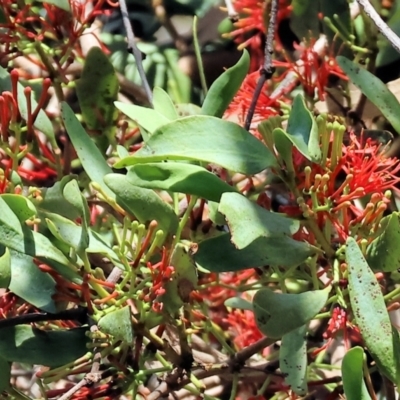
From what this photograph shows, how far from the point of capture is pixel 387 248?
578mm

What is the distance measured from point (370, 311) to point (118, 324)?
174 millimetres

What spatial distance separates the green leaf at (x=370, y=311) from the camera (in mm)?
529

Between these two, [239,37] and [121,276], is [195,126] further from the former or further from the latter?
[239,37]

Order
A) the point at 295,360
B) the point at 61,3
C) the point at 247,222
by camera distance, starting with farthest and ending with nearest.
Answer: the point at 61,3 → the point at 295,360 → the point at 247,222

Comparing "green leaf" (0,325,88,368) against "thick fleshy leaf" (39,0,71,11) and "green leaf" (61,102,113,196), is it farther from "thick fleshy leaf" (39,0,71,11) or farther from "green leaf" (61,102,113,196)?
"thick fleshy leaf" (39,0,71,11)

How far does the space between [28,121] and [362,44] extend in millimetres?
403

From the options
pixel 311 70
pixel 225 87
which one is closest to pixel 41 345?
pixel 225 87

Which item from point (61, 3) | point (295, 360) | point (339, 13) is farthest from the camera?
point (339, 13)

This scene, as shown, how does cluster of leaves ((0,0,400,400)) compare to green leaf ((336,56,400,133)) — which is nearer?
cluster of leaves ((0,0,400,400))

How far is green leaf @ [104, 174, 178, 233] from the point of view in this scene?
555mm

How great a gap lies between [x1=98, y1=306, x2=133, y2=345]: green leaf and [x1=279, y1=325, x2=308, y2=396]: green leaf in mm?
123

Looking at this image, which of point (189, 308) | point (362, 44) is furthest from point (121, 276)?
point (362, 44)

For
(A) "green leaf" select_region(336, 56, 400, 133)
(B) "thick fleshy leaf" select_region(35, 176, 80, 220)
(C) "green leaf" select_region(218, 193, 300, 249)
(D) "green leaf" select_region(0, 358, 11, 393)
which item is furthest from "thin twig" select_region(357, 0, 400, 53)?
(D) "green leaf" select_region(0, 358, 11, 393)

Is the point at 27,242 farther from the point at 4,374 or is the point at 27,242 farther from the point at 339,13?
the point at 339,13
